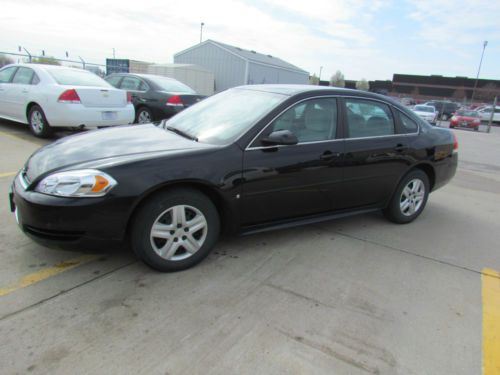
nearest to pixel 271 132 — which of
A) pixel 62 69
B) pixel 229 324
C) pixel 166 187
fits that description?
pixel 166 187

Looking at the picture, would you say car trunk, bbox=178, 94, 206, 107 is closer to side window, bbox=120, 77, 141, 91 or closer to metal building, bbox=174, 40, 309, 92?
side window, bbox=120, 77, 141, 91

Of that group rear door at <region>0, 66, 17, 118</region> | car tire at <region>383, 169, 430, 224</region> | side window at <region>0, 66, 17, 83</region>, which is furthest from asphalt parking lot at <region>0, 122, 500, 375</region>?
side window at <region>0, 66, 17, 83</region>

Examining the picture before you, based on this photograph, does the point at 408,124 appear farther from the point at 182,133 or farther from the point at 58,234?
the point at 58,234

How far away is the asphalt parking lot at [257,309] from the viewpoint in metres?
2.16

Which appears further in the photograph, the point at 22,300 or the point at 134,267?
the point at 134,267

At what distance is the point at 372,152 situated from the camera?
13.0 feet

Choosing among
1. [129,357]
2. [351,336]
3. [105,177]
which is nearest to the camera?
[129,357]

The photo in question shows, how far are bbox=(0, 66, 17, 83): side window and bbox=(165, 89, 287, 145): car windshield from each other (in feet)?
19.5

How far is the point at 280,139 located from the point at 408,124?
6.66ft

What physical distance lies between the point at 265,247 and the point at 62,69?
6.26m

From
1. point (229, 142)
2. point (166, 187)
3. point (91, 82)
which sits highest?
point (91, 82)

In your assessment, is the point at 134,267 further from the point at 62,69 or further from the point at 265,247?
the point at 62,69

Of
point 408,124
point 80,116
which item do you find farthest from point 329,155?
point 80,116

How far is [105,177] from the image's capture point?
266 cm
